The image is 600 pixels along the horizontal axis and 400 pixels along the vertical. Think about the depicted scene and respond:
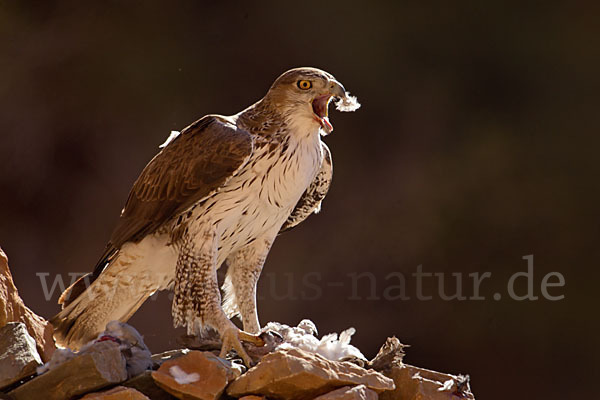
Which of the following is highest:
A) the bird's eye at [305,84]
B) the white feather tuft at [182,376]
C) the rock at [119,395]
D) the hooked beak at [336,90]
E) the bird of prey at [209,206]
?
the bird's eye at [305,84]

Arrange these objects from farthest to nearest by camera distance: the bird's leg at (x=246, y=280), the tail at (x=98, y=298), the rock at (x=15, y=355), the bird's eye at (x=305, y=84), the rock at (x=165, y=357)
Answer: the bird's leg at (x=246, y=280), the tail at (x=98, y=298), the bird's eye at (x=305, y=84), the rock at (x=165, y=357), the rock at (x=15, y=355)

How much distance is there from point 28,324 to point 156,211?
2.03 feet

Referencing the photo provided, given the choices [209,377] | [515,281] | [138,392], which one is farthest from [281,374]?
[515,281]

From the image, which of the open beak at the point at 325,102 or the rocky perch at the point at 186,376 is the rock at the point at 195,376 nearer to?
the rocky perch at the point at 186,376

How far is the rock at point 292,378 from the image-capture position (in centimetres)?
207

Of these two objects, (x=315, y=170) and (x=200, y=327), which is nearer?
(x=200, y=327)

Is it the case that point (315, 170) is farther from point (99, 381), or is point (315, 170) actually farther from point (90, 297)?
point (99, 381)

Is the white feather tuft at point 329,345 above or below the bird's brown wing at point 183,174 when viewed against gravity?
below

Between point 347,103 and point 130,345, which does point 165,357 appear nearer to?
point 130,345

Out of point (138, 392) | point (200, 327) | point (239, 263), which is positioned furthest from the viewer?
point (239, 263)

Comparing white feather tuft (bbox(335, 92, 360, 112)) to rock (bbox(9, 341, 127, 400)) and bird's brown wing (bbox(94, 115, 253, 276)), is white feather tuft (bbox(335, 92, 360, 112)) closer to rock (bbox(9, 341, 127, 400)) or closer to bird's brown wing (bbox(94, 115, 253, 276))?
bird's brown wing (bbox(94, 115, 253, 276))

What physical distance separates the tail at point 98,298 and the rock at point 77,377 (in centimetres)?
82

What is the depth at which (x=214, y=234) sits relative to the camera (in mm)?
2771

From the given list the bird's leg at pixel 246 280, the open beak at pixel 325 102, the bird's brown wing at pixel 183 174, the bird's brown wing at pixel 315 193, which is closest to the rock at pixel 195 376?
the bird's brown wing at pixel 183 174
